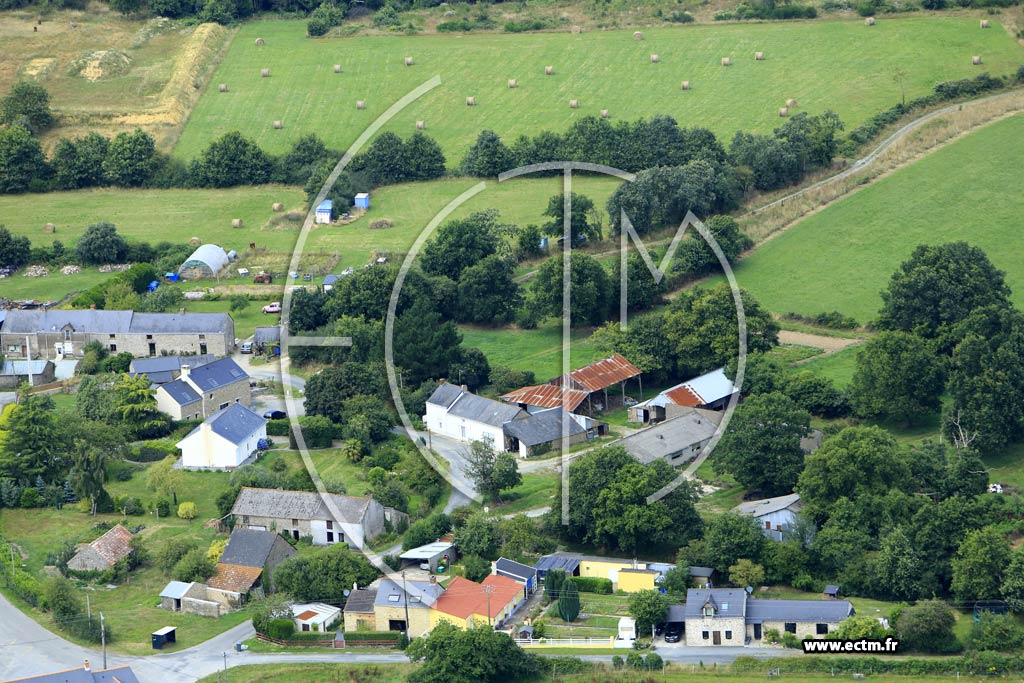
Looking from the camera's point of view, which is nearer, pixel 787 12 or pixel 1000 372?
pixel 1000 372

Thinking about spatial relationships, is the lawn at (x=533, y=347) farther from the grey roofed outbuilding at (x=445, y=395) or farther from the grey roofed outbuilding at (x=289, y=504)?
the grey roofed outbuilding at (x=289, y=504)

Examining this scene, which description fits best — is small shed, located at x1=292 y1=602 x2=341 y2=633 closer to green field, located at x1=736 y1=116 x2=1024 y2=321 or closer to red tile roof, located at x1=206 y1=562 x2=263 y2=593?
red tile roof, located at x1=206 y1=562 x2=263 y2=593

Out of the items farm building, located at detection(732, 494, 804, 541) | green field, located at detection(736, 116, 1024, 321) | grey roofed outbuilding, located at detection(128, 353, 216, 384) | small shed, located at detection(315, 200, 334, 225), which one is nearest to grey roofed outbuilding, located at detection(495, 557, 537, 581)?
farm building, located at detection(732, 494, 804, 541)

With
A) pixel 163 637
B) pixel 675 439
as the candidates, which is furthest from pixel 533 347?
pixel 163 637

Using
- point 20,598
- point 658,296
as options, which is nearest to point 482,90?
point 658,296

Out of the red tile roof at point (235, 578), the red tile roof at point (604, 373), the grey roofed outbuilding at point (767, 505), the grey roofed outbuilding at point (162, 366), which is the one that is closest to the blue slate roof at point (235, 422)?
the grey roofed outbuilding at point (162, 366)

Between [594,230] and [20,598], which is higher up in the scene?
[594,230]

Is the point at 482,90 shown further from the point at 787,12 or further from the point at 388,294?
the point at 388,294
